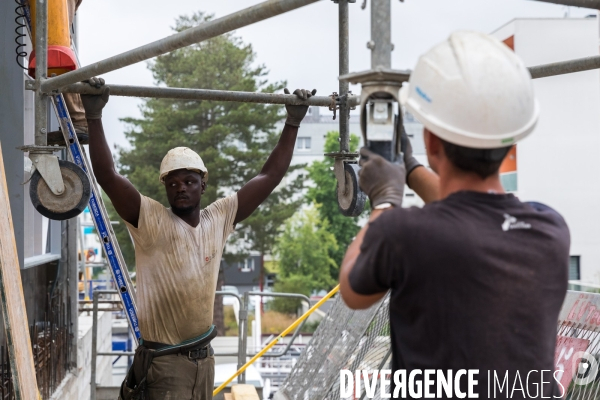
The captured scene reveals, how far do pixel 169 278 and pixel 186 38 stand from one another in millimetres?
1699

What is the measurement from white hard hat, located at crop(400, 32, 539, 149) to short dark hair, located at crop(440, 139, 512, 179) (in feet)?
0.14

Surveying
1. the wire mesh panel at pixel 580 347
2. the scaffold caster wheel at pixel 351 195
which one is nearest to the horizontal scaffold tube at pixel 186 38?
the scaffold caster wheel at pixel 351 195

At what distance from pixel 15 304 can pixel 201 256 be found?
1.38 m

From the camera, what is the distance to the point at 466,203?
7.11 feet

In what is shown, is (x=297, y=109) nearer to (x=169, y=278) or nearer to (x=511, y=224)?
(x=169, y=278)

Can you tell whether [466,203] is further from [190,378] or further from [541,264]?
[190,378]

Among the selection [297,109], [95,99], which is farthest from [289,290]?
[95,99]

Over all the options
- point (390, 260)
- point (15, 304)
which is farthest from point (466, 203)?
point (15, 304)

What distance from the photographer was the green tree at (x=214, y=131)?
116 feet

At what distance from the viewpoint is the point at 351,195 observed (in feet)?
14.2

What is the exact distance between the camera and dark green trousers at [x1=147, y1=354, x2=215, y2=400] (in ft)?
15.3

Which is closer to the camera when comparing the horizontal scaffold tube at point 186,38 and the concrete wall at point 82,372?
the horizontal scaffold tube at point 186,38

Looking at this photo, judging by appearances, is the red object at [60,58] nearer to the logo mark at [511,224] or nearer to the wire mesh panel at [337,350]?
the wire mesh panel at [337,350]

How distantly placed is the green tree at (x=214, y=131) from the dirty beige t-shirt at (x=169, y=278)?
29.8 metres
